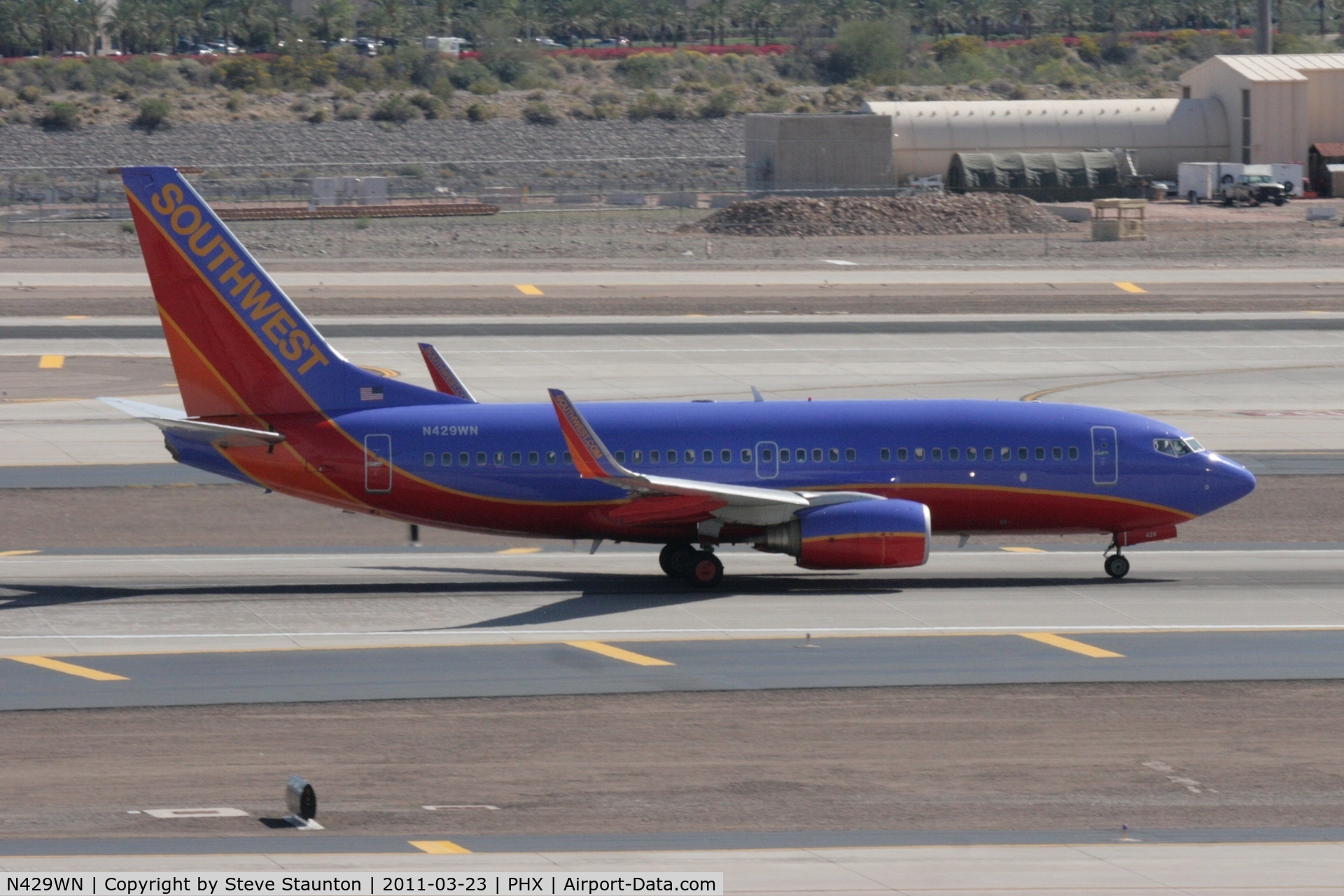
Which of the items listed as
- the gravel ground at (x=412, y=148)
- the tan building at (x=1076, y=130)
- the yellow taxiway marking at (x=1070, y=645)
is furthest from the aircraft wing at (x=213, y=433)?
the gravel ground at (x=412, y=148)

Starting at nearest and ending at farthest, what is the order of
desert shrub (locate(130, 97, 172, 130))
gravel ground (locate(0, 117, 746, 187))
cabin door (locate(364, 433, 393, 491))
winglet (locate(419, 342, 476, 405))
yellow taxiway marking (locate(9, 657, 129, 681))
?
yellow taxiway marking (locate(9, 657, 129, 681)), cabin door (locate(364, 433, 393, 491)), winglet (locate(419, 342, 476, 405)), gravel ground (locate(0, 117, 746, 187)), desert shrub (locate(130, 97, 172, 130))

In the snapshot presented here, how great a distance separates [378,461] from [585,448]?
5.08 m

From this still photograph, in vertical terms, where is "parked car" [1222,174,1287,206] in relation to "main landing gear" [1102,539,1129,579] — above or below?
above

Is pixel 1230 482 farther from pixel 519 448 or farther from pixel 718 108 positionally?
pixel 718 108

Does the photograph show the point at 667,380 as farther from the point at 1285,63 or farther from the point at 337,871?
the point at 1285,63

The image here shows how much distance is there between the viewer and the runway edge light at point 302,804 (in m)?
22.0

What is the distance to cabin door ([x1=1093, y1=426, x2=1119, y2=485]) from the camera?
37469 millimetres

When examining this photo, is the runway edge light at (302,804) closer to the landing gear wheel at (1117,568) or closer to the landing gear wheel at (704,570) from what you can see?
the landing gear wheel at (704,570)

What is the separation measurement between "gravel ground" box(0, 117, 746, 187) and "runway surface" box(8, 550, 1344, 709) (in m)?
114

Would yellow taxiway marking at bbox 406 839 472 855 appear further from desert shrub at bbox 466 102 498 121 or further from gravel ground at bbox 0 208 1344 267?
desert shrub at bbox 466 102 498 121

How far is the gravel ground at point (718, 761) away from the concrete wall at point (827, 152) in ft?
325

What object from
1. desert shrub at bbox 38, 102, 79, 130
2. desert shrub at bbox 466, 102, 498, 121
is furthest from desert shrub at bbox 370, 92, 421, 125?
desert shrub at bbox 38, 102, 79, 130

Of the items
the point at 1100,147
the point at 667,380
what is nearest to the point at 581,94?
the point at 1100,147

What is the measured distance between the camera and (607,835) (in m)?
21.8
